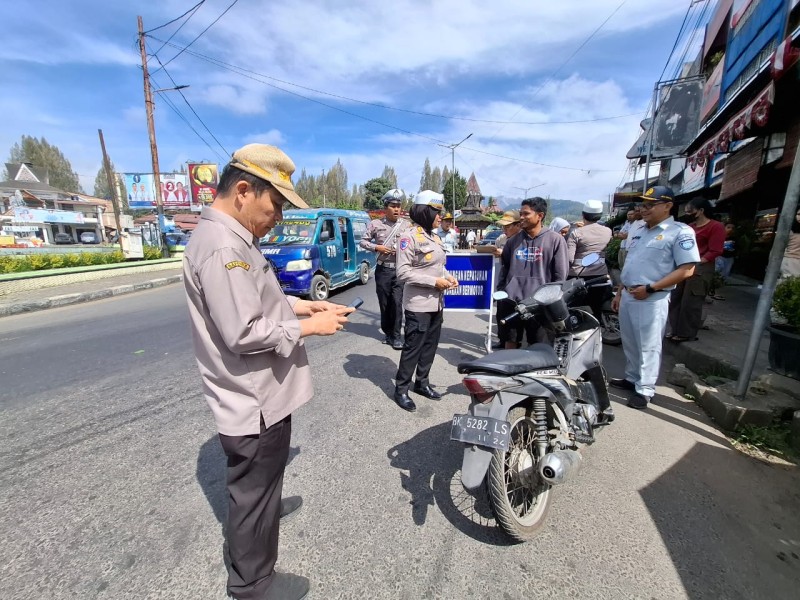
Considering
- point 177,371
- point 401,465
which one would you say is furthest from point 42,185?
point 401,465

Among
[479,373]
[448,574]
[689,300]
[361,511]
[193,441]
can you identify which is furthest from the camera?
[689,300]

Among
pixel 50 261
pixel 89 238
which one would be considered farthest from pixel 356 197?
pixel 50 261

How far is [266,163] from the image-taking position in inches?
54.9

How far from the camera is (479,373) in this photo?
2.03 m

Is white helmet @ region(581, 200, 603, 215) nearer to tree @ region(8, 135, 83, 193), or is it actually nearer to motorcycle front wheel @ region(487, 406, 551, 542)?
motorcycle front wheel @ region(487, 406, 551, 542)

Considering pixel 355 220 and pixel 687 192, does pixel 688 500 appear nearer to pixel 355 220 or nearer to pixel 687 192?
pixel 355 220

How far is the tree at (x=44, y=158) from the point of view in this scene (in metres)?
58.5

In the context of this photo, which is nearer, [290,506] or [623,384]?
[290,506]

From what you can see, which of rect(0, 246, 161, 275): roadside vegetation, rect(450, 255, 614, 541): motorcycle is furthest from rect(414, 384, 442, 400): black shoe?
rect(0, 246, 161, 275): roadside vegetation

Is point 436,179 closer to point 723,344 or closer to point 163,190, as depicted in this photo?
point 163,190

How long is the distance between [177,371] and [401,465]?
3.11 m

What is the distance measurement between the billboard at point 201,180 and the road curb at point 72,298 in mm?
15415

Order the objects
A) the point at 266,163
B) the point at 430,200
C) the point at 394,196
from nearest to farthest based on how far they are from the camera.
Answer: the point at 266,163
the point at 430,200
the point at 394,196

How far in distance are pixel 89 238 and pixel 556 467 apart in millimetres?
51243
